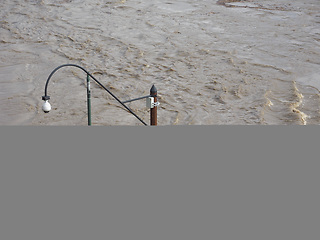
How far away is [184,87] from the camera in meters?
9.17

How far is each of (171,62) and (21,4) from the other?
6476 millimetres

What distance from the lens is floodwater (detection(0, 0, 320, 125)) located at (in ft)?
26.9

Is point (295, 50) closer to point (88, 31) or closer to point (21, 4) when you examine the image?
point (88, 31)

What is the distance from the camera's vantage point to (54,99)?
27.7ft

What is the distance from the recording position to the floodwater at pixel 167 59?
8188 millimetres

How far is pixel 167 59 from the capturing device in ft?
34.9

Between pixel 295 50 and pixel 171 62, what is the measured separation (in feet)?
10.3

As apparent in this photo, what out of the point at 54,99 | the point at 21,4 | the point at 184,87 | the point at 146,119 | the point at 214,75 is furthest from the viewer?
the point at 21,4

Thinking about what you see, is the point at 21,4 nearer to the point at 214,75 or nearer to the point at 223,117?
the point at 214,75

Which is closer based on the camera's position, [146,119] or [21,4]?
[146,119]

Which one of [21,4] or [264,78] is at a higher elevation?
[21,4]

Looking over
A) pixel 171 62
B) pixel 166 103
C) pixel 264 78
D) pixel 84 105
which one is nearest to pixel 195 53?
pixel 171 62

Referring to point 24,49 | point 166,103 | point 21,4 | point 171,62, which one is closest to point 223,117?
point 166,103

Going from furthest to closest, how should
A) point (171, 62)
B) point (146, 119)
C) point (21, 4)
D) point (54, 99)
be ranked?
1. point (21, 4)
2. point (171, 62)
3. point (54, 99)
4. point (146, 119)
